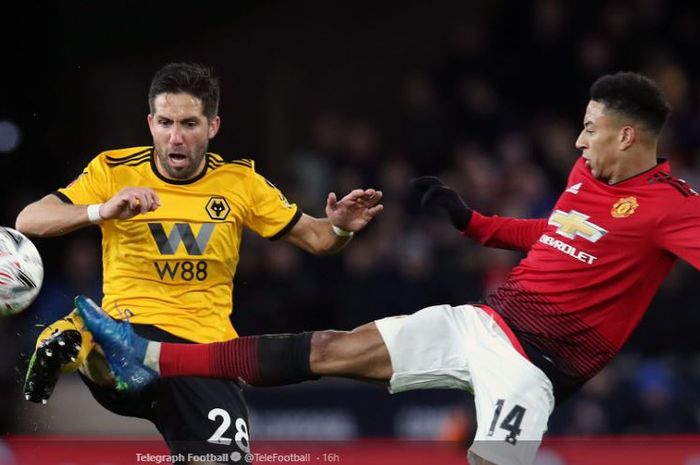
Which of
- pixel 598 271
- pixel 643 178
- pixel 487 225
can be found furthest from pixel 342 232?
pixel 643 178

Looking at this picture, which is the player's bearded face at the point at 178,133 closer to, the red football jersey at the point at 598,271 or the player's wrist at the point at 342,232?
the player's wrist at the point at 342,232

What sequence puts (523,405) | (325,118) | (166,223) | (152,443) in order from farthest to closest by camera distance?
(325,118) < (152,443) < (166,223) < (523,405)

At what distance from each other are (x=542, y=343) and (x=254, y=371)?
49.9 inches

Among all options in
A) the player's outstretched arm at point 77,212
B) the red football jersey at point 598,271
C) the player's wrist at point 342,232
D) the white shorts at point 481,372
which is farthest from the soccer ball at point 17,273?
the red football jersey at point 598,271

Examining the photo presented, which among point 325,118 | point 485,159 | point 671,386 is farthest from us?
point 325,118

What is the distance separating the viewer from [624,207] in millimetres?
5449

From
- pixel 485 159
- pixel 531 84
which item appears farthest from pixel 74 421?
pixel 531 84

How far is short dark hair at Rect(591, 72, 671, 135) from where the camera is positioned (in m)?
5.62

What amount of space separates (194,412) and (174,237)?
802mm

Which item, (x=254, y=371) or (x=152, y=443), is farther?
(x=152, y=443)

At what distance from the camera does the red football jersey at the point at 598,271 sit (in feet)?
17.6

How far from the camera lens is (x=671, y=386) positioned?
9.57m

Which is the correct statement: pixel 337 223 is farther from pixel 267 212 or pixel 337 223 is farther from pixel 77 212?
pixel 77 212

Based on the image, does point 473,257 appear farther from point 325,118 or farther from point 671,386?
point 325,118
